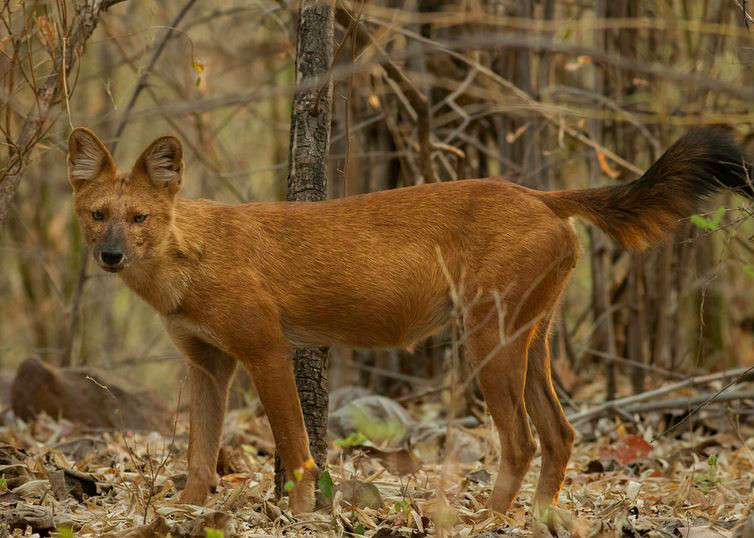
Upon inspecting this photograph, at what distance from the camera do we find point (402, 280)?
18.8ft

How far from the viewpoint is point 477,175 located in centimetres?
925

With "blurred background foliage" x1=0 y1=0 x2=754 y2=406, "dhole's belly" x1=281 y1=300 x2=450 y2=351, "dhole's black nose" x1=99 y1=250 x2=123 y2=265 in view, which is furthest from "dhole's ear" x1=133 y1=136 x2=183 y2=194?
"blurred background foliage" x1=0 y1=0 x2=754 y2=406

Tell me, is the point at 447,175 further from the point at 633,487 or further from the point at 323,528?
the point at 323,528

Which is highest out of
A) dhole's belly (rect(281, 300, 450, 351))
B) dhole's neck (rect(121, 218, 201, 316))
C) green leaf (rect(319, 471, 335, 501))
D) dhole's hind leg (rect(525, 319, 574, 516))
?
dhole's neck (rect(121, 218, 201, 316))

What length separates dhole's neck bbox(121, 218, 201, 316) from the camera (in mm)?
5574

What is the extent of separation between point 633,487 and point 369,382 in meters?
4.19

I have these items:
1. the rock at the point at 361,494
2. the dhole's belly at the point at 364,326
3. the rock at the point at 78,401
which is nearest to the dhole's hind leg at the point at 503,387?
the dhole's belly at the point at 364,326

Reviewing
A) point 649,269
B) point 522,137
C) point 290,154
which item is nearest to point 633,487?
point 290,154

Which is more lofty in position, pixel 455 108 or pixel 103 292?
pixel 455 108

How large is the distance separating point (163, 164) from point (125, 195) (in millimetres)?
287

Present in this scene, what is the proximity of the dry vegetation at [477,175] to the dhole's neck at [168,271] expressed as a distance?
2.70 ft

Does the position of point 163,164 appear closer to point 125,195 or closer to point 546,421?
point 125,195

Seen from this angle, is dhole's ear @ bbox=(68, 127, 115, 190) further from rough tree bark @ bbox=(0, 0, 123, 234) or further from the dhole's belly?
the dhole's belly

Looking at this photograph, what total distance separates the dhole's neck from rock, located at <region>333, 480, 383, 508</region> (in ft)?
4.31
